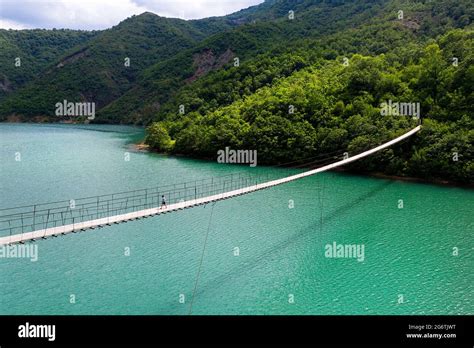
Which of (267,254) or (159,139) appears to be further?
(159,139)

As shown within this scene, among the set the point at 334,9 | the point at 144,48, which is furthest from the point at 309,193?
the point at 144,48

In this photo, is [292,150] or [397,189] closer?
[397,189]

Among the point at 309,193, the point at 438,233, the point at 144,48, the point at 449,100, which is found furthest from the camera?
the point at 144,48

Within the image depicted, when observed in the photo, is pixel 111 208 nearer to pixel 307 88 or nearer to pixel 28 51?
pixel 307 88

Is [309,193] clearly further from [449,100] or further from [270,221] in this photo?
[449,100]

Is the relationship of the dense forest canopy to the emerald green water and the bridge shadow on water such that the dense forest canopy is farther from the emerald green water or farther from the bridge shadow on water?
the bridge shadow on water

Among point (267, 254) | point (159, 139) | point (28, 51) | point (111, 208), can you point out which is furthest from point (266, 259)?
point (28, 51)
